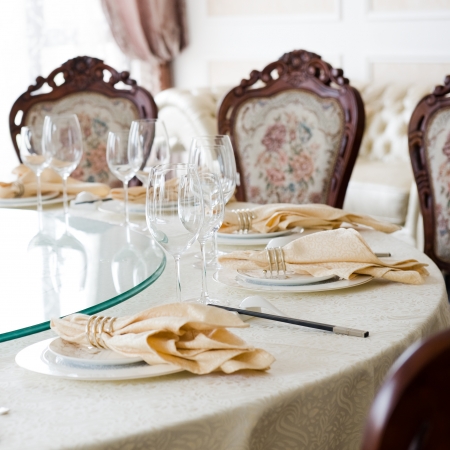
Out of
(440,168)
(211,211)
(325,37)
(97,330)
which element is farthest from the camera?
(325,37)

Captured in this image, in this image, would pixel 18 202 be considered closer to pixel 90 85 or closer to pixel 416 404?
pixel 90 85

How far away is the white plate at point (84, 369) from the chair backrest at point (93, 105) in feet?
6.15

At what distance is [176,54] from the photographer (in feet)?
20.7

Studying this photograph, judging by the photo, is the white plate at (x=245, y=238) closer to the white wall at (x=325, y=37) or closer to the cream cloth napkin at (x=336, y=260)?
the cream cloth napkin at (x=336, y=260)

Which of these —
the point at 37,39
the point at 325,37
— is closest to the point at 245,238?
the point at 325,37

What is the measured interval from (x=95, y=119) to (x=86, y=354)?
1949 millimetres

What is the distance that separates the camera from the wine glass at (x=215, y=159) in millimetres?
1325

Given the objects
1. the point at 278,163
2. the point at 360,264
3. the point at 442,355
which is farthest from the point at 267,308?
the point at 278,163

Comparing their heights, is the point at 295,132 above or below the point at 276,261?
above

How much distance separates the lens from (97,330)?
878 mm

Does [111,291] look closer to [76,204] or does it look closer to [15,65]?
[76,204]

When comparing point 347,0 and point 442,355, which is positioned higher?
point 347,0

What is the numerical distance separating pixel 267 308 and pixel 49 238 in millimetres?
636

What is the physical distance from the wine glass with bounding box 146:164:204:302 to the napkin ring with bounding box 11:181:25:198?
106 centimetres
